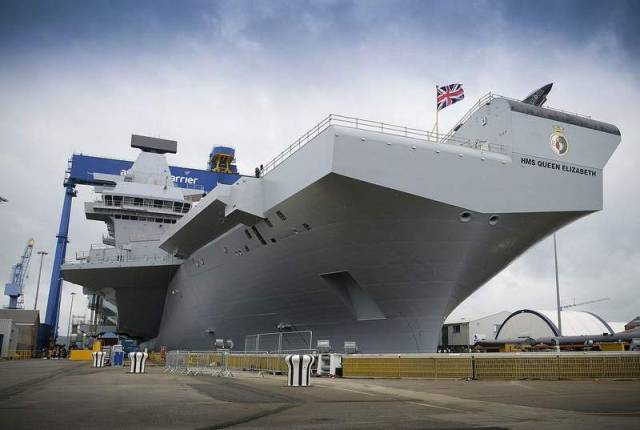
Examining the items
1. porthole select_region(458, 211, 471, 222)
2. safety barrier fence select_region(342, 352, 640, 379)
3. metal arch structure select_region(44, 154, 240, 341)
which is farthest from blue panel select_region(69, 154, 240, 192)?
safety barrier fence select_region(342, 352, 640, 379)

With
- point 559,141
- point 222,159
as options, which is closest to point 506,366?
point 559,141

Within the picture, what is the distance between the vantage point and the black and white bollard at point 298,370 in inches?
384

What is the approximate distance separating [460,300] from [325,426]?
45.5 feet

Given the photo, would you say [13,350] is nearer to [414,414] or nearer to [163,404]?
[163,404]

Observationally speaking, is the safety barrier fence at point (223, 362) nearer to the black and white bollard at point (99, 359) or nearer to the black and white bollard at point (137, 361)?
the black and white bollard at point (137, 361)

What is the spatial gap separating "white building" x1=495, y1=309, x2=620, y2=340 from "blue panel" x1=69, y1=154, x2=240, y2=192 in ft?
89.9

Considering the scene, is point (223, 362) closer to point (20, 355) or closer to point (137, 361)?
point (137, 361)

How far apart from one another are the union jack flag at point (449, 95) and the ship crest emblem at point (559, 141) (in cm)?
295

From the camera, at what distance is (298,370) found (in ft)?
31.9

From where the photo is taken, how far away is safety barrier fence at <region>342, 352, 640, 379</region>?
11.9 m

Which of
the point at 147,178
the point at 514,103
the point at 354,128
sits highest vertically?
the point at 147,178

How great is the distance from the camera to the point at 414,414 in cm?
544

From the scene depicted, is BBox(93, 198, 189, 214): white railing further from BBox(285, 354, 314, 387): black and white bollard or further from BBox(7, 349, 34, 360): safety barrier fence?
BBox(285, 354, 314, 387): black and white bollard

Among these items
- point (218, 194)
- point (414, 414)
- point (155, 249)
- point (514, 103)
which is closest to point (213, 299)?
A: point (218, 194)
